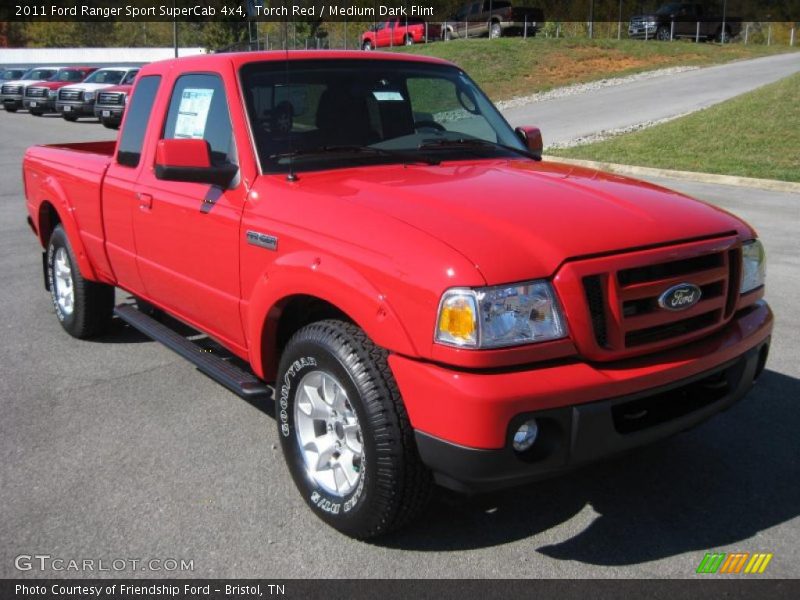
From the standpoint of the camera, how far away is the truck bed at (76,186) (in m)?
5.21

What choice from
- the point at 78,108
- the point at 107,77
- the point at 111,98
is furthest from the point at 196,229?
the point at 107,77

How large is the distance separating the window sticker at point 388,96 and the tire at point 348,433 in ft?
5.07

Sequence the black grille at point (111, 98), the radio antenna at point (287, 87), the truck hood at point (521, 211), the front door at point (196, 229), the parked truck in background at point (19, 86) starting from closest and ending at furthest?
the truck hood at point (521, 211) < the radio antenna at point (287, 87) < the front door at point (196, 229) < the black grille at point (111, 98) < the parked truck in background at point (19, 86)

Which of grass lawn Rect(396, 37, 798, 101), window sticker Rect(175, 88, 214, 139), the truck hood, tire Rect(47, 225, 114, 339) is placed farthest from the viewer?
grass lawn Rect(396, 37, 798, 101)

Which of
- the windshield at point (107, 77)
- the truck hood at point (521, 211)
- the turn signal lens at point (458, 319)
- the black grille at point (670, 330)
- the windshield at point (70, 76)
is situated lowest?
the black grille at point (670, 330)

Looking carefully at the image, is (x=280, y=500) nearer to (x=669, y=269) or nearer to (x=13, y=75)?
(x=669, y=269)

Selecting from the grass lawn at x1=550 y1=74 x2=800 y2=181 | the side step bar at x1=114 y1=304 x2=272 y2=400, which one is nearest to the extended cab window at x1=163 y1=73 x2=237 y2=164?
the side step bar at x1=114 y1=304 x2=272 y2=400

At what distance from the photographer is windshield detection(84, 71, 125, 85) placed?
91.2 ft

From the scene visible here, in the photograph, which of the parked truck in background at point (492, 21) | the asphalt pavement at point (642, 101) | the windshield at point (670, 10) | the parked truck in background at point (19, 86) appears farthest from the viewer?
the windshield at point (670, 10)

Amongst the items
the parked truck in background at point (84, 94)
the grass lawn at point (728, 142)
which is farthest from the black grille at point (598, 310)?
the parked truck in background at point (84, 94)

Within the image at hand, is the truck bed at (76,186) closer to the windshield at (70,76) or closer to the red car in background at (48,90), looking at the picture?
the red car in background at (48,90)

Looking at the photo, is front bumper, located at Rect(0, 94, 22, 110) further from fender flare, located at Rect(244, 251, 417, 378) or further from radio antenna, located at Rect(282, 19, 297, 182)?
fender flare, located at Rect(244, 251, 417, 378)

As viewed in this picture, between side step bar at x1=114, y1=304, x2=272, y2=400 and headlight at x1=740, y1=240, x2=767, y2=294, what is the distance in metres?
2.17

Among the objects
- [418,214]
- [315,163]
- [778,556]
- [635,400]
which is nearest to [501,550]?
[635,400]
